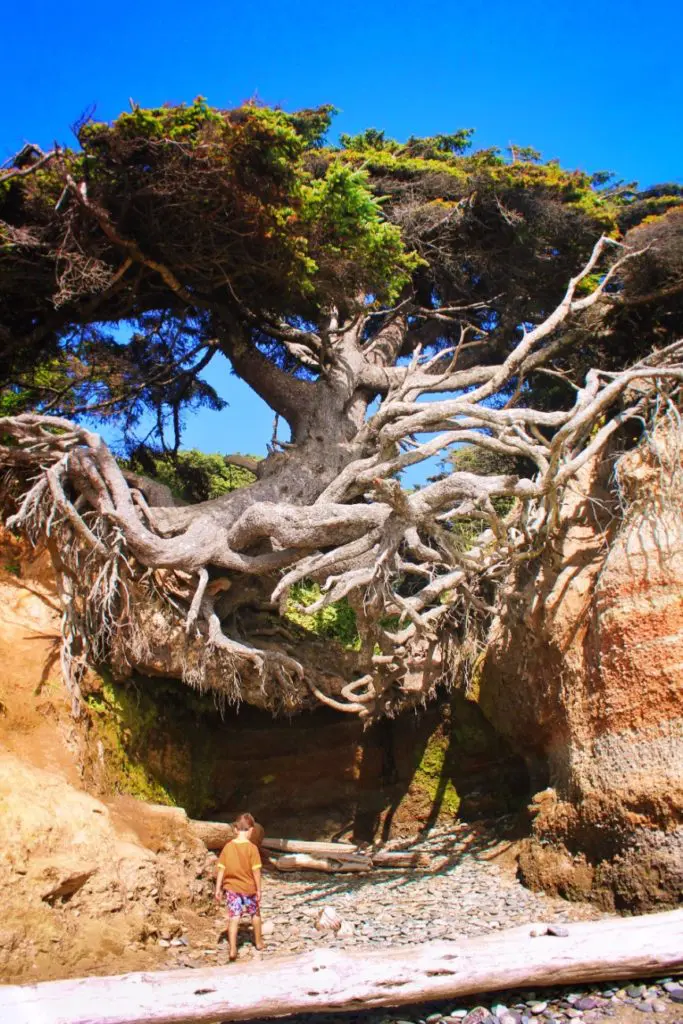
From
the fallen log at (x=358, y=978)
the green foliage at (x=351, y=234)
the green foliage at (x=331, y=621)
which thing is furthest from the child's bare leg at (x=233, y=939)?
the green foliage at (x=351, y=234)

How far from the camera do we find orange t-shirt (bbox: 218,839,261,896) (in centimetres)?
698

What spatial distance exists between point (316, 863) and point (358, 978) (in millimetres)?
5087

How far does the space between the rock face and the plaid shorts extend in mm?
3354

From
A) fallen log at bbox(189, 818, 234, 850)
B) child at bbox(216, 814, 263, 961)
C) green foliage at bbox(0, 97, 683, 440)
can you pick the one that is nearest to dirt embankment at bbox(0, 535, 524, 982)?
fallen log at bbox(189, 818, 234, 850)

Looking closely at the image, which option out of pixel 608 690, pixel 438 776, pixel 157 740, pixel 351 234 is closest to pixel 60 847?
pixel 157 740

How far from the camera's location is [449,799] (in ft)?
38.9

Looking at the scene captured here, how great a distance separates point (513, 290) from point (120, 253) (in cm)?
702

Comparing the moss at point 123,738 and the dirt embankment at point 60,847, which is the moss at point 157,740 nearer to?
the moss at point 123,738

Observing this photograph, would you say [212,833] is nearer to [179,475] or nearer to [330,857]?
[330,857]

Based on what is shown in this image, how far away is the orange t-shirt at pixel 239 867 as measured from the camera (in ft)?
22.9

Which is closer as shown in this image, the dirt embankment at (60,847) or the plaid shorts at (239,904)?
the dirt embankment at (60,847)

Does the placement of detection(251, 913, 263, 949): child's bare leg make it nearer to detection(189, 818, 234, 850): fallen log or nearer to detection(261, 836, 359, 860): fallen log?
detection(189, 818, 234, 850): fallen log

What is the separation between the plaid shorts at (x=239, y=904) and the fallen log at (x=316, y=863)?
9.97 ft

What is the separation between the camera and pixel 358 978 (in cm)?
523
